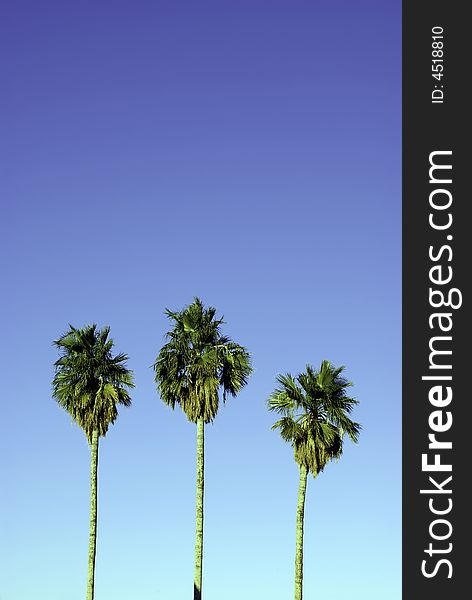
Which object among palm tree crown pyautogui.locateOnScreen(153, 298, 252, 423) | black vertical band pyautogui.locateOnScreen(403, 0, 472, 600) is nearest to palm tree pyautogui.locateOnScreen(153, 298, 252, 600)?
palm tree crown pyautogui.locateOnScreen(153, 298, 252, 423)

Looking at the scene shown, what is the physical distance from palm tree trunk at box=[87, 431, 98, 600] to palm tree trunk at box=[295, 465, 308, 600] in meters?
11.5

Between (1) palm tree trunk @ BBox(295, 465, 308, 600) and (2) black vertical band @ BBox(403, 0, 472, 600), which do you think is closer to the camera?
(2) black vertical band @ BBox(403, 0, 472, 600)

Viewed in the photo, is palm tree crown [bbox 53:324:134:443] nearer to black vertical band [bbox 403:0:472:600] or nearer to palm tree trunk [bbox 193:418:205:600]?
palm tree trunk [bbox 193:418:205:600]

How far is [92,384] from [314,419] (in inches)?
524

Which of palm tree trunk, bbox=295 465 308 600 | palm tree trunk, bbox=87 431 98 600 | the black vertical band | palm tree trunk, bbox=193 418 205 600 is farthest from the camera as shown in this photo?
palm tree trunk, bbox=87 431 98 600

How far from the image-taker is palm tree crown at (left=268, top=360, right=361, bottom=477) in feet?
213

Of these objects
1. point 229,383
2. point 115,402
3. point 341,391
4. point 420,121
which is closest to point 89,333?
point 115,402

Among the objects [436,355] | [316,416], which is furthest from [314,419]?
[436,355]

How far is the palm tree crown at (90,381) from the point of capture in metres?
70.7

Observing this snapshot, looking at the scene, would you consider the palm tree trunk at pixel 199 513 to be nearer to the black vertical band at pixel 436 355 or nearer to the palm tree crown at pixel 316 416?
the palm tree crown at pixel 316 416

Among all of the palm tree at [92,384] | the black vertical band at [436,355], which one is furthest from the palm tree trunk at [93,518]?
the black vertical band at [436,355]

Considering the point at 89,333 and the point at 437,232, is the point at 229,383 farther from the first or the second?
the point at 437,232

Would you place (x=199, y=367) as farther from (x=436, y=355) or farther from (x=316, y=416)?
(x=436, y=355)

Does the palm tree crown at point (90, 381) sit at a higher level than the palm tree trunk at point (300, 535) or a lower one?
higher
